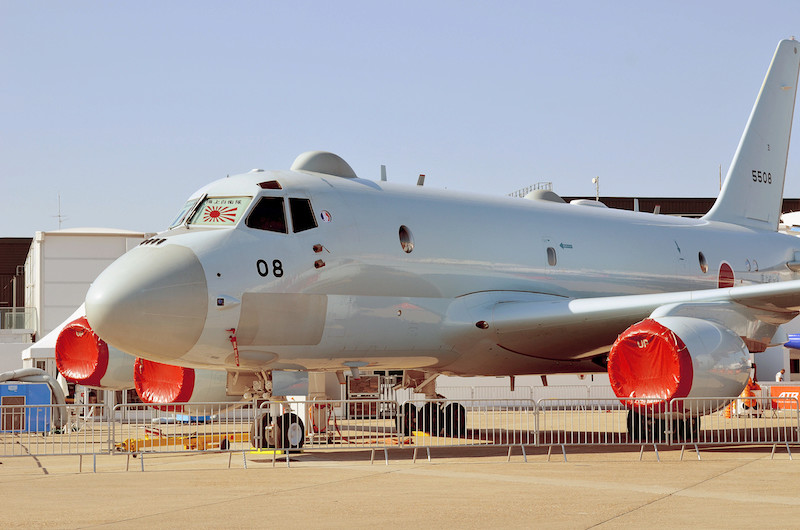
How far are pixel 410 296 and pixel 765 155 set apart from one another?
13440 mm

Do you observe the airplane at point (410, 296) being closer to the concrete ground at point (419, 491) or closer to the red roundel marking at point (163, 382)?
the concrete ground at point (419, 491)

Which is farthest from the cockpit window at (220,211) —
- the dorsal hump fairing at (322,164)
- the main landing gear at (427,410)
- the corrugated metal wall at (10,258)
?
the corrugated metal wall at (10,258)

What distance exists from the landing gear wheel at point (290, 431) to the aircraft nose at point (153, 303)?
1928mm

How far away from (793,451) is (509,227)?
19.2 ft

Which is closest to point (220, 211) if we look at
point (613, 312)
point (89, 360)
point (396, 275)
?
point (396, 275)

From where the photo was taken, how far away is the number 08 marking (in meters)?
15.0

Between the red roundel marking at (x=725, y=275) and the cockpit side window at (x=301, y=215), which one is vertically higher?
the cockpit side window at (x=301, y=215)

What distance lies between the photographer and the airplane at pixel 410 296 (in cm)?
1457

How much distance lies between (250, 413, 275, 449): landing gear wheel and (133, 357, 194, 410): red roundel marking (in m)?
3.21

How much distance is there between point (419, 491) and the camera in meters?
11.2

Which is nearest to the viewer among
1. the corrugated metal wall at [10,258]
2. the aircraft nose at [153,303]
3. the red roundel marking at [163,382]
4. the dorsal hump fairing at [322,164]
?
the aircraft nose at [153,303]

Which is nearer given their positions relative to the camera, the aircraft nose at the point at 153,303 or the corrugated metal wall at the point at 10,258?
the aircraft nose at the point at 153,303

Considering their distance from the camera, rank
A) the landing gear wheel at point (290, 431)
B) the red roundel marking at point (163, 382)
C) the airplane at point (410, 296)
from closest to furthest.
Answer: the airplane at point (410, 296) → the landing gear wheel at point (290, 431) → the red roundel marking at point (163, 382)

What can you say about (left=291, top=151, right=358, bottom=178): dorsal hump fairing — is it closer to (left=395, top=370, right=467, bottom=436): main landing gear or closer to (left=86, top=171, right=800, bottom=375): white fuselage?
(left=86, top=171, right=800, bottom=375): white fuselage
